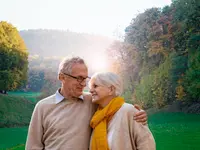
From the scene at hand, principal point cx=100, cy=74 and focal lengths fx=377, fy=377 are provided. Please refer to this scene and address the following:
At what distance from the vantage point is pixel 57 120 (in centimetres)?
161

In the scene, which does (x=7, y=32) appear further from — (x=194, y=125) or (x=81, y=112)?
(x=81, y=112)

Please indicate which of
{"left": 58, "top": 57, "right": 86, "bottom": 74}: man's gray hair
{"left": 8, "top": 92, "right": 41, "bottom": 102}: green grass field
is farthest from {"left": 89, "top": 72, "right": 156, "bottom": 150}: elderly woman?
{"left": 8, "top": 92, "right": 41, "bottom": 102}: green grass field

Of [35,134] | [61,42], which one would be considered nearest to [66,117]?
[35,134]

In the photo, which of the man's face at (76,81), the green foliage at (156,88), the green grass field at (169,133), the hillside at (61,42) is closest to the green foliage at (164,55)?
the green foliage at (156,88)

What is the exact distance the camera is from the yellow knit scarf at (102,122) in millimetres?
1502

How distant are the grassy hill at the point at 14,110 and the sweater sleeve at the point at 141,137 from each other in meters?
9.36

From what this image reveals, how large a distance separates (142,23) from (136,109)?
8662 mm

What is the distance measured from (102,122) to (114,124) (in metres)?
0.05

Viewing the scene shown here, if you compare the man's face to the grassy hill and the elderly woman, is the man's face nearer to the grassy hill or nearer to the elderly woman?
the elderly woman

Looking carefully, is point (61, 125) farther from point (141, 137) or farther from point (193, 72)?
point (193, 72)

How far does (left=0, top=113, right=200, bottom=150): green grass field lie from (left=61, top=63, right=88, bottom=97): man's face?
18.8 ft

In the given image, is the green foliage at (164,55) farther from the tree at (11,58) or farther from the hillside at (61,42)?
the tree at (11,58)

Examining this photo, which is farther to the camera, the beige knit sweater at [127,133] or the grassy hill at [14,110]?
the grassy hill at [14,110]

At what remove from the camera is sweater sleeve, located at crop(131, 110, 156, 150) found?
150cm
